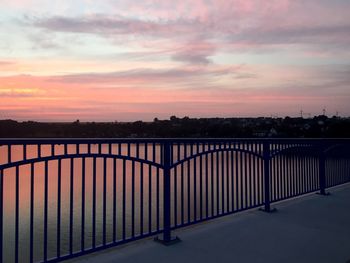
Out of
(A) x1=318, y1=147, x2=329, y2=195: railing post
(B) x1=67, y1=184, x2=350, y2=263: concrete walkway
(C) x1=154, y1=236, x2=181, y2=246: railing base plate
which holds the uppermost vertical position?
(A) x1=318, y1=147, x2=329, y2=195: railing post

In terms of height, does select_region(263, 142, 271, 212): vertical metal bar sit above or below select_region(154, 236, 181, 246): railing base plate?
above

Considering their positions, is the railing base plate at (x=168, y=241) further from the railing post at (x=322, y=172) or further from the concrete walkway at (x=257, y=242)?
the railing post at (x=322, y=172)

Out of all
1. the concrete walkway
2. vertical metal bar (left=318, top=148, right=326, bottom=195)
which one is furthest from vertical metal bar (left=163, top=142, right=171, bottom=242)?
vertical metal bar (left=318, top=148, right=326, bottom=195)

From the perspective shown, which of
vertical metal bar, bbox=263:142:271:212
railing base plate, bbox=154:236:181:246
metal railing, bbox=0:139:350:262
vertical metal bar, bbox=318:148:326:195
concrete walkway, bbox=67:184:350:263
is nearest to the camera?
metal railing, bbox=0:139:350:262

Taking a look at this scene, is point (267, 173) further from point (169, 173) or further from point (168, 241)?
point (168, 241)

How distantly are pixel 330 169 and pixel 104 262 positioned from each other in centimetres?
737

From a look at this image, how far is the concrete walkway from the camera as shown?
180 inches

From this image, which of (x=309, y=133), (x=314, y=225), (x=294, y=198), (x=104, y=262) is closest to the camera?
(x=104, y=262)

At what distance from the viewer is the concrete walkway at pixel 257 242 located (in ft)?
15.0

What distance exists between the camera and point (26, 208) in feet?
90.9

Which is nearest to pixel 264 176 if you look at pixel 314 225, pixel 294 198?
pixel 314 225

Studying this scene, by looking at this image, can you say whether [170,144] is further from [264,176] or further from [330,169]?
[330,169]

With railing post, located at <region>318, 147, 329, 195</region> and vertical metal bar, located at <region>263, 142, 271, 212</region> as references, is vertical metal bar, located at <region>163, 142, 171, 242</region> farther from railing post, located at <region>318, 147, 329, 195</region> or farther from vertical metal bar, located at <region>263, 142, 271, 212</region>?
railing post, located at <region>318, 147, 329, 195</region>

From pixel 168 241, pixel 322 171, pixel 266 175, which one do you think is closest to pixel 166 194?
pixel 168 241
